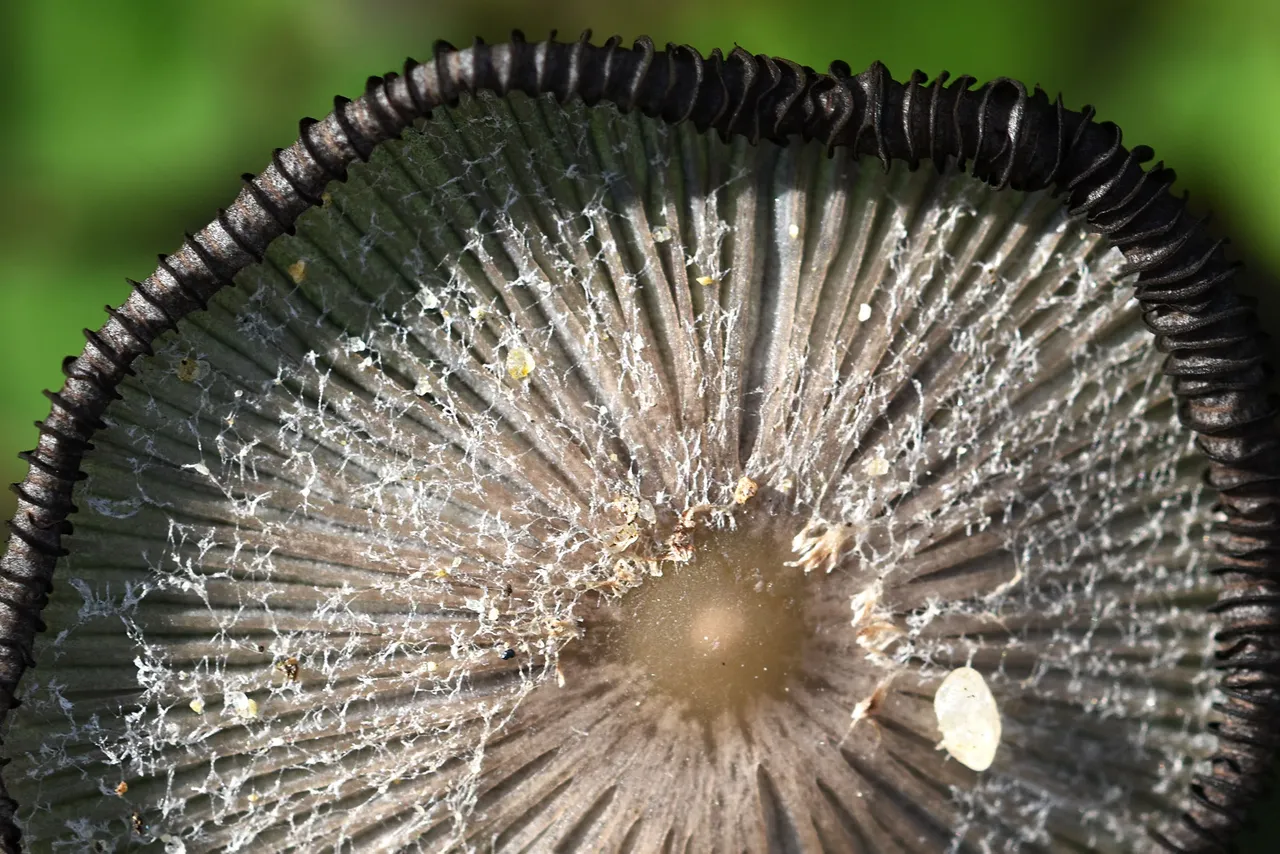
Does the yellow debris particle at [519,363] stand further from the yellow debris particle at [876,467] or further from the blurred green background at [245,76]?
the blurred green background at [245,76]

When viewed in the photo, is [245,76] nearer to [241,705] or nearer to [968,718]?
[241,705]

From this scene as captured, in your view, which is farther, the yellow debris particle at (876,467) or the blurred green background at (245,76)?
the blurred green background at (245,76)

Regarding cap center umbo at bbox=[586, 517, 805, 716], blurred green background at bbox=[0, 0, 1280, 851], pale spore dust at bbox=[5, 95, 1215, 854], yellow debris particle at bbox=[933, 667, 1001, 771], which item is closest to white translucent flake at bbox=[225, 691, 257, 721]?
pale spore dust at bbox=[5, 95, 1215, 854]

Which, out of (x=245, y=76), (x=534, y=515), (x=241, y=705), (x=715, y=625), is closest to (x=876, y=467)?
(x=715, y=625)

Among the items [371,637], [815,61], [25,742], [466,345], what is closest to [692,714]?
[371,637]

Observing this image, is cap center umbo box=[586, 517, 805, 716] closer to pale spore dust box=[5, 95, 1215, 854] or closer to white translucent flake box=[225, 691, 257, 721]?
pale spore dust box=[5, 95, 1215, 854]

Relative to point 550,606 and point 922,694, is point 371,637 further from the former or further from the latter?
point 922,694

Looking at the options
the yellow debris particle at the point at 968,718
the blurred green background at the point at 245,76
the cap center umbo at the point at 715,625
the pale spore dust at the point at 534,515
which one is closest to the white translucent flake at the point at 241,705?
the pale spore dust at the point at 534,515
